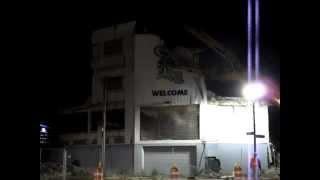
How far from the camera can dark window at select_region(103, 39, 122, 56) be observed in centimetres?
2891

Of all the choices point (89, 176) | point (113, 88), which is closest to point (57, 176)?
point (89, 176)

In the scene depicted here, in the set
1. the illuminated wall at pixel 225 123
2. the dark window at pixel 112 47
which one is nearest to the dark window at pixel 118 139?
the illuminated wall at pixel 225 123

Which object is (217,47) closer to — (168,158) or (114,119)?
(168,158)

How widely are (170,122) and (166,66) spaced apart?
9.45 ft

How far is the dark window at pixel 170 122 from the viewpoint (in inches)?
1077

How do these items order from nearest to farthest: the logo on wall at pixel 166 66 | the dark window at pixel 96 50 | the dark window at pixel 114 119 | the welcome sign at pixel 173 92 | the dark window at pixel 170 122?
the dark window at pixel 170 122, the welcome sign at pixel 173 92, the logo on wall at pixel 166 66, the dark window at pixel 114 119, the dark window at pixel 96 50

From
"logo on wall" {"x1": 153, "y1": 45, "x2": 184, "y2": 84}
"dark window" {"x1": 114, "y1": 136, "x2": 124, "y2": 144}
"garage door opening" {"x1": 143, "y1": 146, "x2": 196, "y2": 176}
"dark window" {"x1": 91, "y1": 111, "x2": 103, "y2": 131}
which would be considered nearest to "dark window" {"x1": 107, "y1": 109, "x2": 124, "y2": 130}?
"dark window" {"x1": 114, "y1": 136, "x2": 124, "y2": 144}

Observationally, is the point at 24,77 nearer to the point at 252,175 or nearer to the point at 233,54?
the point at 252,175

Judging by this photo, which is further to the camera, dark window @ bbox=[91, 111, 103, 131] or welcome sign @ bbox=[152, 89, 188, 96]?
dark window @ bbox=[91, 111, 103, 131]

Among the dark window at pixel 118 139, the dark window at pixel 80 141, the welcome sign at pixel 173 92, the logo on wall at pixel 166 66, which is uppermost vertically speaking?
the logo on wall at pixel 166 66

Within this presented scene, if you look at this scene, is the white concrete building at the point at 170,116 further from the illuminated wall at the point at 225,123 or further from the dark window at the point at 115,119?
the dark window at the point at 115,119

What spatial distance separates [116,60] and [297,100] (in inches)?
954

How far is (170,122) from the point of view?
1091 inches

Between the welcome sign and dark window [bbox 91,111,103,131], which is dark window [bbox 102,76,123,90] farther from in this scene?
the welcome sign
